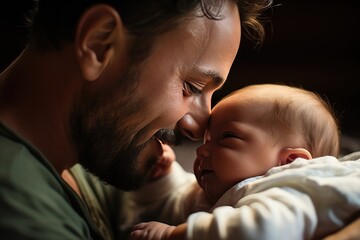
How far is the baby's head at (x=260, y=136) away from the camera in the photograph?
1.09m

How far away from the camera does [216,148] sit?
3.63 feet

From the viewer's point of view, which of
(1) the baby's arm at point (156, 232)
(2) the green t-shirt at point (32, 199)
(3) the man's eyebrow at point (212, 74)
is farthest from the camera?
(3) the man's eyebrow at point (212, 74)

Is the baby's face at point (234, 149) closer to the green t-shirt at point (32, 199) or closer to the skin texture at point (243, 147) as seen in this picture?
the skin texture at point (243, 147)

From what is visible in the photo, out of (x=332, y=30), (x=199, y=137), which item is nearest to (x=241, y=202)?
(x=199, y=137)

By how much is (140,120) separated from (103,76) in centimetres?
12

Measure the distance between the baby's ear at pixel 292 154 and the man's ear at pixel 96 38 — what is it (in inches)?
15.2

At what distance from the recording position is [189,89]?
42.8 inches

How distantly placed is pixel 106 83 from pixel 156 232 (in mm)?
278

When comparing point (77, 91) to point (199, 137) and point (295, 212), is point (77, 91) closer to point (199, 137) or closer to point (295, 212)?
point (199, 137)

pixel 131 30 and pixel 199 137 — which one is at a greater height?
pixel 131 30

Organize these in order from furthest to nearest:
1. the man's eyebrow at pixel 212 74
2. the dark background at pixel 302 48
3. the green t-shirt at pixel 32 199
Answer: the dark background at pixel 302 48 → the man's eyebrow at pixel 212 74 → the green t-shirt at pixel 32 199

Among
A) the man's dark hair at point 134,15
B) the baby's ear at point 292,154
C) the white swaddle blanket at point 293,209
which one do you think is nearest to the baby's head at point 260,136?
the baby's ear at point 292,154

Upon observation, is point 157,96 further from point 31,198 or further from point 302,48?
point 302,48

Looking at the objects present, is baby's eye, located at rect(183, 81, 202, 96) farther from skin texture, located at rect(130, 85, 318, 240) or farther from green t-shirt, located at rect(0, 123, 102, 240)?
green t-shirt, located at rect(0, 123, 102, 240)
